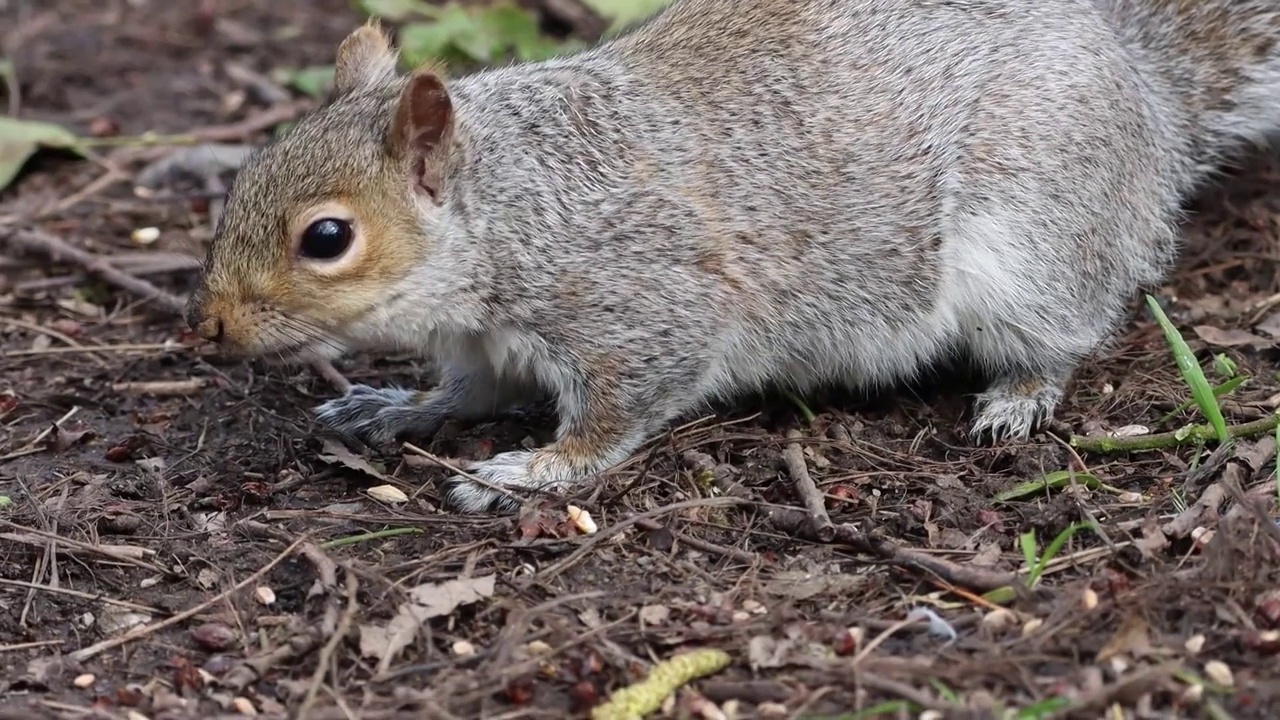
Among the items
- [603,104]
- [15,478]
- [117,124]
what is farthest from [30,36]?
[603,104]

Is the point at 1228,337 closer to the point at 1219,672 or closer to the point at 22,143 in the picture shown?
the point at 1219,672

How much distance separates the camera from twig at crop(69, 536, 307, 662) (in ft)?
12.3

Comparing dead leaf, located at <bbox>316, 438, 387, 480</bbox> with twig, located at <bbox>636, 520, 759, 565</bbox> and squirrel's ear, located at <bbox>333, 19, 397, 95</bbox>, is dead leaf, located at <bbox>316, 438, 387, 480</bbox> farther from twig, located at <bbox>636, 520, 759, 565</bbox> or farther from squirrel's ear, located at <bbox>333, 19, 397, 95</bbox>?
squirrel's ear, located at <bbox>333, 19, 397, 95</bbox>

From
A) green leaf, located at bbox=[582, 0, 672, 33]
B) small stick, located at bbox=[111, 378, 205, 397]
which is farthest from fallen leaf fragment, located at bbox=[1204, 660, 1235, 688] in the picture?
green leaf, located at bbox=[582, 0, 672, 33]

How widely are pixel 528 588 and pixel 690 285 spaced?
3.72 feet

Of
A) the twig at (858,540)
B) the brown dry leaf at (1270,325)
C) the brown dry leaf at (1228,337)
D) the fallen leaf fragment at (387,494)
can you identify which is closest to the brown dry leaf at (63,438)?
the fallen leaf fragment at (387,494)

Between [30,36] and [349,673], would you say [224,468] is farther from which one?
[30,36]

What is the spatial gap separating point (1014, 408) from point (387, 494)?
1997 millimetres

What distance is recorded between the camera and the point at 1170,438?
4469 millimetres

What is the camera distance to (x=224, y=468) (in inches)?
188

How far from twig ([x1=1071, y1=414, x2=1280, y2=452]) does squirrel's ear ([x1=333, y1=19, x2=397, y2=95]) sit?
2.43 metres

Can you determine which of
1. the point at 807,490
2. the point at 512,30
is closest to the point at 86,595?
the point at 807,490

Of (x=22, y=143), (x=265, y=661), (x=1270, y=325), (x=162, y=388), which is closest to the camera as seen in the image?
(x=265, y=661)

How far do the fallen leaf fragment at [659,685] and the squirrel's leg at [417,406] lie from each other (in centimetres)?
169
